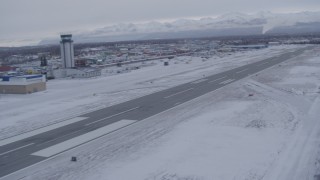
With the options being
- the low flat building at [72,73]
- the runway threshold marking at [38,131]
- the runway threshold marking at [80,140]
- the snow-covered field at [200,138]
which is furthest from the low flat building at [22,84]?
the runway threshold marking at [80,140]

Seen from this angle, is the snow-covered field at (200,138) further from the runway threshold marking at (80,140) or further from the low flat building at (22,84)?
the low flat building at (22,84)

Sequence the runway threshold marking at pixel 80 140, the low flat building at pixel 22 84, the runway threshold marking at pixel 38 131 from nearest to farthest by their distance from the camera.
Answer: the runway threshold marking at pixel 80 140
the runway threshold marking at pixel 38 131
the low flat building at pixel 22 84

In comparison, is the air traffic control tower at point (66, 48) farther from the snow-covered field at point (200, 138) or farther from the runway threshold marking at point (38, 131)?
the runway threshold marking at point (38, 131)

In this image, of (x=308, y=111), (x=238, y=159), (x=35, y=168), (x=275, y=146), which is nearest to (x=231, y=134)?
(x=275, y=146)

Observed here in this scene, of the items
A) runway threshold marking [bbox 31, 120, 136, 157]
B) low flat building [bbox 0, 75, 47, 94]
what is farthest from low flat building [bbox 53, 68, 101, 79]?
runway threshold marking [bbox 31, 120, 136, 157]

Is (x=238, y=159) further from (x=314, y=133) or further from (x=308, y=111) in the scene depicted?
(x=308, y=111)

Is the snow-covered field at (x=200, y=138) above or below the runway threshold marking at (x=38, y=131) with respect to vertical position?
above

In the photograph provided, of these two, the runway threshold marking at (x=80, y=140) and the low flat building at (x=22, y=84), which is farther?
the low flat building at (x=22, y=84)

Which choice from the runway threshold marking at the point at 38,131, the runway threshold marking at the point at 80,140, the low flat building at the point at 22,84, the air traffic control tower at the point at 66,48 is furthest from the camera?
the air traffic control tower at the point at 66,48
